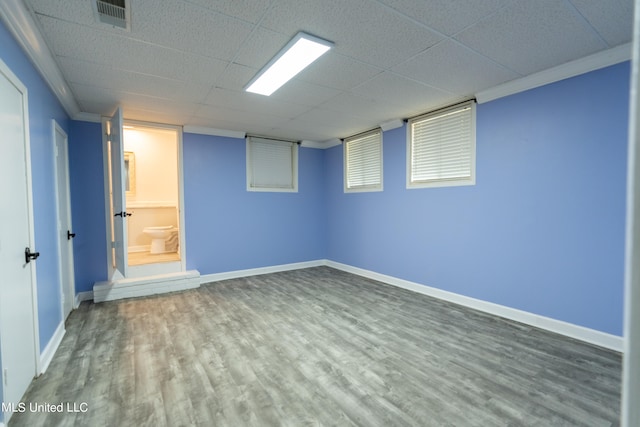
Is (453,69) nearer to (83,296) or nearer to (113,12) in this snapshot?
(113,12)

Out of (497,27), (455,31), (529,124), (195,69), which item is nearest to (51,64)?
(195,69)

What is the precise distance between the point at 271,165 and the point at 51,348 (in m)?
4.01

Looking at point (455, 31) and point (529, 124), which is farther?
point (529, 124)

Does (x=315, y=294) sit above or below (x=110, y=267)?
below

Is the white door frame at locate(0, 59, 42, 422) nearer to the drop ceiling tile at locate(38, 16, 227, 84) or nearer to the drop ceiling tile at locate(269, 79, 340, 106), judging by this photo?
the drop ceiling tile at locate(38, 16, 227, 84)

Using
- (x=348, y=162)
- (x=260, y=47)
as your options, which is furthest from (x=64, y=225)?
(x=348, y=162)

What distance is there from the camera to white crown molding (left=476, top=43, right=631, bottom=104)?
250 centimetres

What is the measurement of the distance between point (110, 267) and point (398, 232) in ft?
14.2

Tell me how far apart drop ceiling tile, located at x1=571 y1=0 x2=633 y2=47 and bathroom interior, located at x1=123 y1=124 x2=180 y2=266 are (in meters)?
6.24

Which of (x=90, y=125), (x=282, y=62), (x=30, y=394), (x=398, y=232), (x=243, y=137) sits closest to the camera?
(x=30, y=394)

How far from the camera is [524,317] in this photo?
3.17m

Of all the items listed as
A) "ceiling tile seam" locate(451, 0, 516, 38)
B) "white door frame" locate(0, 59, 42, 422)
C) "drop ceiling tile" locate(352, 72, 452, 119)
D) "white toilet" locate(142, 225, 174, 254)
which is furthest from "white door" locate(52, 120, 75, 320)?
"ceiling tile seam" locate(451, 0, 516, 38)

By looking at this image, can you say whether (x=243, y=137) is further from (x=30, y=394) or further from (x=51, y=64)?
(x=30, y=394)

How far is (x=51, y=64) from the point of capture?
2.57 meters
